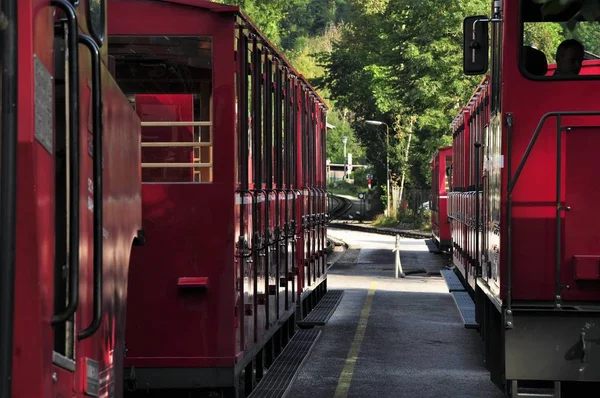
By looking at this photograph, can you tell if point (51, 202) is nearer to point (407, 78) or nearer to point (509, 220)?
point (509, 220)

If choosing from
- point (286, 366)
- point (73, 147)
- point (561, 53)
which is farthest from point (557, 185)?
point (286, 366)

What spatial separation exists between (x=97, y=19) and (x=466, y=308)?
10.9 meters

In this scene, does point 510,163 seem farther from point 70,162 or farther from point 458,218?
point 458,218

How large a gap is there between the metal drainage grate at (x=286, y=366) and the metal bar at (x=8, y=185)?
7.58 meters

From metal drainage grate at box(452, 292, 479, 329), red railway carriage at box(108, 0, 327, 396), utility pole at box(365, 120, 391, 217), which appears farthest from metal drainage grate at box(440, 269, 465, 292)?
utility pole at box(365, 120, 391, 217)

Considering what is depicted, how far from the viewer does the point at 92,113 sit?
4.38 meters

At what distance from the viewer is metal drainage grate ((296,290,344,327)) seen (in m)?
16.4

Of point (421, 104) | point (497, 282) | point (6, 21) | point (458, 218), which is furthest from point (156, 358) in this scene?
point (421, 104)

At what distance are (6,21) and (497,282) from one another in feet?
18.9

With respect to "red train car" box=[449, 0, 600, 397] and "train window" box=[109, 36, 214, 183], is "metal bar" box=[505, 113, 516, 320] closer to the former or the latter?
"red train car" box=[449, 0, 600, 397]

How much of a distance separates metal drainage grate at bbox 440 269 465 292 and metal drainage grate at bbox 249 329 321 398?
95.5 inches

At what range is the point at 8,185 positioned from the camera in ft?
10.2

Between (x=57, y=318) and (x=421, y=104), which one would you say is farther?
(x=421, y=104)

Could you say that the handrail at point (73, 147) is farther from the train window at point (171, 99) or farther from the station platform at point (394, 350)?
the station platform at point (394, 350)
